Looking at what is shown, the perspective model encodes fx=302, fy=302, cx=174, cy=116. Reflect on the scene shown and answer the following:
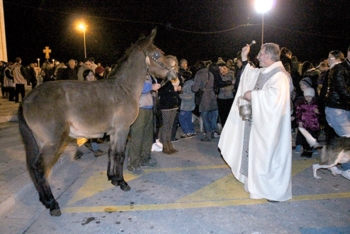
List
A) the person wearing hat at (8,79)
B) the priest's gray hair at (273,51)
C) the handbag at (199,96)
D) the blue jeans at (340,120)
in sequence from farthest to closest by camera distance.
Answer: the person wearing hat at (8,79) → the handbag at (199,96) → the blue jeans at (340,120) → the priest's gray hair at (273,51)

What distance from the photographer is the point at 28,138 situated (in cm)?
443

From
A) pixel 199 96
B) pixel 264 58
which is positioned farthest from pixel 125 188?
pixel 199 96

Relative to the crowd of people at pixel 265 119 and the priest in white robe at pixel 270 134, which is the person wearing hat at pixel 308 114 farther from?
the priest in white robe at pixel 270 134

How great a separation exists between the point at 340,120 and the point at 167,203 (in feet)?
11.8

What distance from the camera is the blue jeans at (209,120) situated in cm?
920

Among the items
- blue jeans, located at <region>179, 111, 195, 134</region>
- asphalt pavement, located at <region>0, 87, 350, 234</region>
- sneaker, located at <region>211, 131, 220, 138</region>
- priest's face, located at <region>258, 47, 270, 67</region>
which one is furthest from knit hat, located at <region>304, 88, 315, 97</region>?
blue jeans, located at <region>179, 111, 195, 134</region>

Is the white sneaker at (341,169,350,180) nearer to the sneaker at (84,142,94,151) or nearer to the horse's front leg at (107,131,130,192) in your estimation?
the horse's front leg at (107,131,130,192)

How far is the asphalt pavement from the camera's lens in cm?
405

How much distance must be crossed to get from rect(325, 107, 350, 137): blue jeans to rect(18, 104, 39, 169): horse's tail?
524cm

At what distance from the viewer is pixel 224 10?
3688cm

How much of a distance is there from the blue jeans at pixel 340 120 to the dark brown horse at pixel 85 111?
3167 millimetres

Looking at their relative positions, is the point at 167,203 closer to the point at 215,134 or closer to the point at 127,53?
the point at 127,53

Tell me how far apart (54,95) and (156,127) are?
9.08 ft

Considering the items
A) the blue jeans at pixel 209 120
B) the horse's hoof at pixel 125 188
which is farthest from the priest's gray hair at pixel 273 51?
the blue jeans at pixel 209 120
